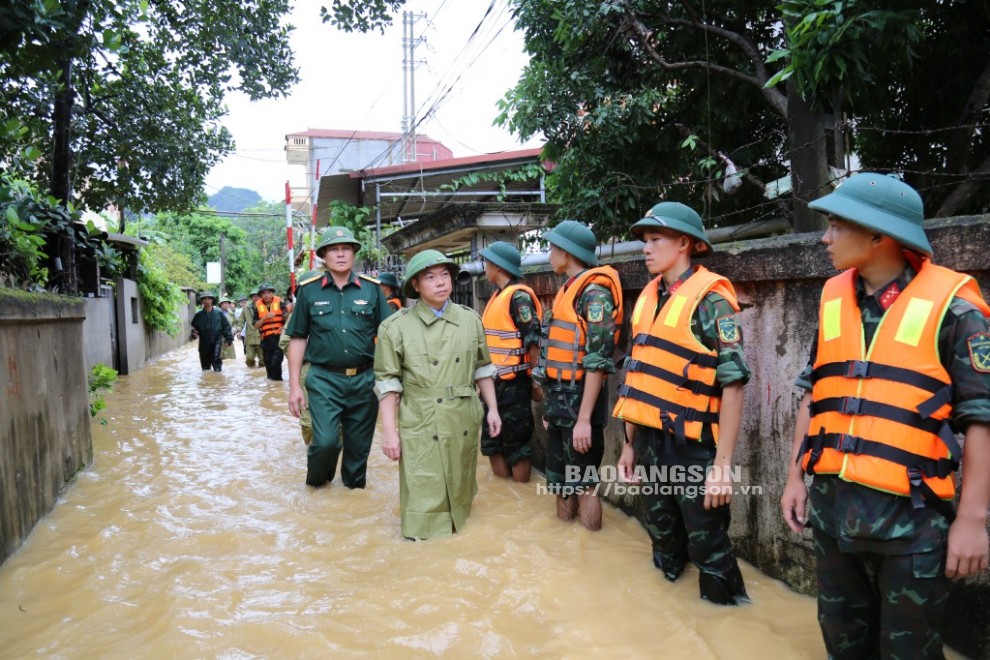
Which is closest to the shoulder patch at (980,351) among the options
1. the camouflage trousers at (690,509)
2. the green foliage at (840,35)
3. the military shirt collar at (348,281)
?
the camouflage trousers at (690,509)

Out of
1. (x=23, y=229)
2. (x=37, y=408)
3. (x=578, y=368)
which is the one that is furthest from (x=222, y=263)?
(x=578, y=368)

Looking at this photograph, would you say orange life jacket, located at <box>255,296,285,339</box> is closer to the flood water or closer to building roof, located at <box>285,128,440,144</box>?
the flood water

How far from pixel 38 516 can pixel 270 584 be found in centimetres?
195

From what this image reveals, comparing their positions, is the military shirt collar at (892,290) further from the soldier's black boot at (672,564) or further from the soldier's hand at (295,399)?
the soldier's hand at (295,399)

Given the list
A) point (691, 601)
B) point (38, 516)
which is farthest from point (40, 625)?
point (691, 601)

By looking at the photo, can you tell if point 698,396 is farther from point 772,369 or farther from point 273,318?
point 273,318

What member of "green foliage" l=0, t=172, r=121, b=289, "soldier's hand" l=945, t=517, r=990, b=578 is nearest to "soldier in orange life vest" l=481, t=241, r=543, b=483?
"soldier's hand" l=945, t=517, r=990, b=578

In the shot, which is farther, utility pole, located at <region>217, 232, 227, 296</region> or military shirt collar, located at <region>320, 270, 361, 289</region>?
utility pole, located at <region>217, 232, 227, 296</region>

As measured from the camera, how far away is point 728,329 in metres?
2.82

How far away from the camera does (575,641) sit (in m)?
2.85

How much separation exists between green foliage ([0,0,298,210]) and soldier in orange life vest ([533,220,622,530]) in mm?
6579

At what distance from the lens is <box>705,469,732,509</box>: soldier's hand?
2777 millimetres

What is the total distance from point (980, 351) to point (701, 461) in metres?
1.25

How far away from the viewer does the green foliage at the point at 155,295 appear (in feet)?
56.6
